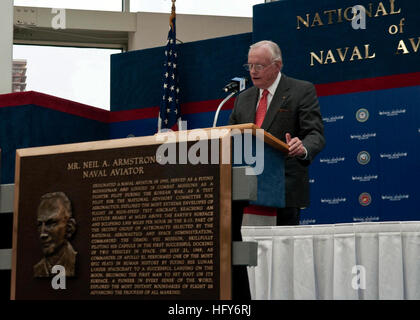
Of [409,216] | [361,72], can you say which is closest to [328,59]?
[361,72]

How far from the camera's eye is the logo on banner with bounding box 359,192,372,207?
6449 millimetres

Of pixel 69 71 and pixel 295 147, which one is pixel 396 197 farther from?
pixel 69 71

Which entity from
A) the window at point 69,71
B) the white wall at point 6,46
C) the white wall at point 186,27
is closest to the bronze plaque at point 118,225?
the white wall at point 6,46

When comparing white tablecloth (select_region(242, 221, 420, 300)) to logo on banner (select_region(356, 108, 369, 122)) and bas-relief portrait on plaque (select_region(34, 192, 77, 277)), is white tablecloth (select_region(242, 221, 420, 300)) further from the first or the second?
logo on banner (select_region(356, 108, 369, 122))

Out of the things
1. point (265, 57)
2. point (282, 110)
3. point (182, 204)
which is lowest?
point (182, 204)

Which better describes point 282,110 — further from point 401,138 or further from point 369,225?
point 401,138

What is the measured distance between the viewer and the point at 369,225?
2.90 meters

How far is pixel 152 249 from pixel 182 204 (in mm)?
183

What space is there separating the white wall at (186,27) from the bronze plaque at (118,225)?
8731 mm

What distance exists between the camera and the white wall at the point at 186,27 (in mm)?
11172

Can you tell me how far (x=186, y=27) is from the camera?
36.8 ft

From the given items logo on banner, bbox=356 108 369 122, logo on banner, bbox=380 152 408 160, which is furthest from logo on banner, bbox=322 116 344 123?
logo on banner, bbox=380 152 408 160

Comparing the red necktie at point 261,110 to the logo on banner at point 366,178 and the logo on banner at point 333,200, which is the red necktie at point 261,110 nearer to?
the logo on banner at point 366,178

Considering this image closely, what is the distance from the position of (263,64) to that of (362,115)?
357 centimetres
